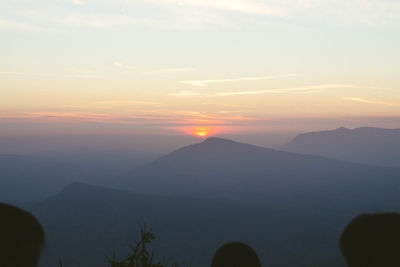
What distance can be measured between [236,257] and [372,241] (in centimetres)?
321

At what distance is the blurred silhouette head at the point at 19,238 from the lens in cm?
263

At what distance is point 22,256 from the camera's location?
2.64 meters

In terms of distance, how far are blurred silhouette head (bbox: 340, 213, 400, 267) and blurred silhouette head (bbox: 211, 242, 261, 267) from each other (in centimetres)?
260

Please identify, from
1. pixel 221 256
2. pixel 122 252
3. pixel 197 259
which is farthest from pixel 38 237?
pixel 122 252

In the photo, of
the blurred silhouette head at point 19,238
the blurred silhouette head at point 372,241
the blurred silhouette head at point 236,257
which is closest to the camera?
the blurred silhouette head at point 19,238

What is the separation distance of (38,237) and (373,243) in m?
2.63

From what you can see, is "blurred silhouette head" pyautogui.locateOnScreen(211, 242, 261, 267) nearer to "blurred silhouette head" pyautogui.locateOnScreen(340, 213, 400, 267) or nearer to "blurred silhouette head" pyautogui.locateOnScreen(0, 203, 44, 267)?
"blurred silhouette head" pyautogui.locateOnScreen(340, 213, 400, 267)

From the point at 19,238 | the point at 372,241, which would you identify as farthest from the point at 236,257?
the point at 19,238

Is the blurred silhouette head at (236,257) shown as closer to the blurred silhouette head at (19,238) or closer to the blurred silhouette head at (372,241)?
the blurred silhouette head at (372,241)

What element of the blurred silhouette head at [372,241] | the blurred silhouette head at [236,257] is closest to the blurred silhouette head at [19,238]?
the blurred silhouette head at [372,241]

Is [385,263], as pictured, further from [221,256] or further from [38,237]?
[221,256]

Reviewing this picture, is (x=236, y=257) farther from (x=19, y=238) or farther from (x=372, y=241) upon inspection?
(x=19, y=238)

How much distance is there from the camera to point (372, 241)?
10.7ft

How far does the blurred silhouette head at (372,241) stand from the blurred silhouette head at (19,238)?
95.4 inches
